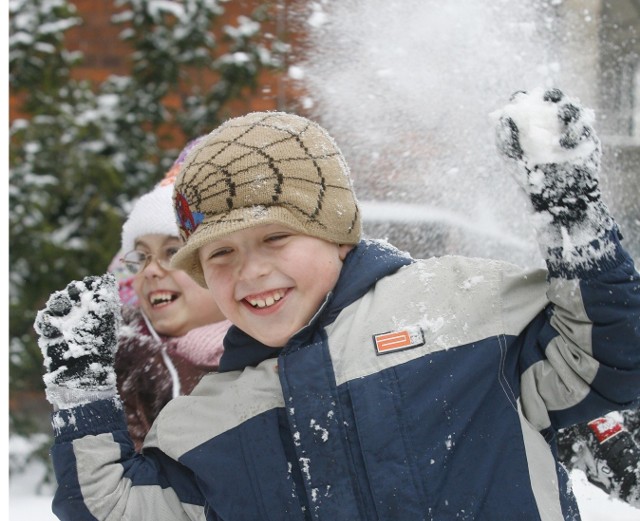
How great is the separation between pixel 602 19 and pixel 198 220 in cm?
157

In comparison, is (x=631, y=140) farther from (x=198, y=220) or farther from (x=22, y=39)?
(x=22, y=39)

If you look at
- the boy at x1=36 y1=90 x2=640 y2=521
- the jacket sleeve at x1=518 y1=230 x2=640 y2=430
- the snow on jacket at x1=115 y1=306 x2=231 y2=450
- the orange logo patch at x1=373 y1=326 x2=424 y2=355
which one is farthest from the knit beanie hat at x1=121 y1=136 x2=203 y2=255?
the jacket sleeve at x1=518 y1=230 x2=640 y2=430

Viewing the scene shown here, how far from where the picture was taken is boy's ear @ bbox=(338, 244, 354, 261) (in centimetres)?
144

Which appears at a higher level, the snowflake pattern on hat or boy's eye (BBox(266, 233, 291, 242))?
the snowflake pattern on hat

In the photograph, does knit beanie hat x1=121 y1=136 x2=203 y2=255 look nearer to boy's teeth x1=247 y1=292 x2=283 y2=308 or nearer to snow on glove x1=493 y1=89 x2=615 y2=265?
boy's teeth x1=247 y1=292 x2=283 y2=308

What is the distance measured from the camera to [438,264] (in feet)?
4.46

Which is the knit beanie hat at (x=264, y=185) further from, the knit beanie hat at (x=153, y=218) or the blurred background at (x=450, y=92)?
the blurred background at (x=450, y=92)

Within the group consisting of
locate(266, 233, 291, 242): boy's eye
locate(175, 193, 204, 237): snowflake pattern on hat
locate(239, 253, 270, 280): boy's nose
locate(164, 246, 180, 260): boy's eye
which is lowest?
locate(164, 246, 180, 260): boy's eye

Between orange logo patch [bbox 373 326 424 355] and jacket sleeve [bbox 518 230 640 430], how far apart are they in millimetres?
165

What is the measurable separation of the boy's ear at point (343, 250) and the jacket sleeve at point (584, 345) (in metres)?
0.35

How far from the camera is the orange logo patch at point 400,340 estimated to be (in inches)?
50.6

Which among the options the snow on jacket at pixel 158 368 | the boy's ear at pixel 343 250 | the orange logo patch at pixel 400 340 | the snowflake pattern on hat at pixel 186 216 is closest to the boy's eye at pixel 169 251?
the snow on jacket at pixel 158 368

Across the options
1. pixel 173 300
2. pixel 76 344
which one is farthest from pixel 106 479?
pixel 173 300

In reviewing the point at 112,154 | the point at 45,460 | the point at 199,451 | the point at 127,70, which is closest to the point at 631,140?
the point at 199,451
